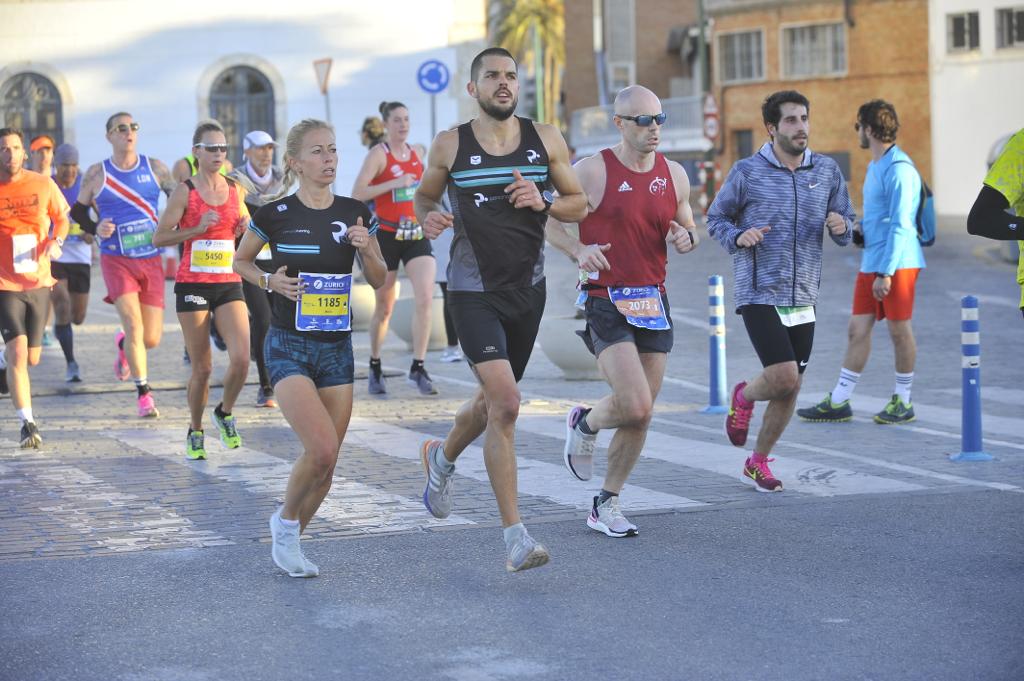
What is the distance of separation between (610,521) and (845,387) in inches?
169

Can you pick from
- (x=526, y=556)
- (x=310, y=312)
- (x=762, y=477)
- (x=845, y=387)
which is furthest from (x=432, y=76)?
(x=526, y=556)

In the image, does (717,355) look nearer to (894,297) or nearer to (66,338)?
(894,297)

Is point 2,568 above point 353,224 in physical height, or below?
below

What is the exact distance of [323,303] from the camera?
691 centimetres

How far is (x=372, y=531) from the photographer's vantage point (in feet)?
25.2

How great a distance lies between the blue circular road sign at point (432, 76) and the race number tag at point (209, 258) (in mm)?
14923

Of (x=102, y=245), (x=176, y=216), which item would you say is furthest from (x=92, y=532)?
(x=102, y=245)

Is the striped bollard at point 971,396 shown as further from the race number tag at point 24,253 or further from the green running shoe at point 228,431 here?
the race number tag at point 24,253

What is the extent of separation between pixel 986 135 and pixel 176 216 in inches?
1778

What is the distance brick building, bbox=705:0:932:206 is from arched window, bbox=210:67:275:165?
21359 millimetres

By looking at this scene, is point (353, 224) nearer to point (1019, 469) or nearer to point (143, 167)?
point (1019, 469)

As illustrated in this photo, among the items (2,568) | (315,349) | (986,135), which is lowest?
(2,568)

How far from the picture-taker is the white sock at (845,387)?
11305 mm

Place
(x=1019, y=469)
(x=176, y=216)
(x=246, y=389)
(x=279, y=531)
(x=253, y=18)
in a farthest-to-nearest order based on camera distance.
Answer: (x=253, y=18) < (x=246, y=389) < (x=176, y=216) < (x=1019, y=469) < (x=279, y=531)
